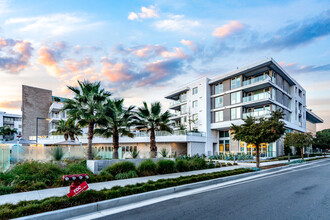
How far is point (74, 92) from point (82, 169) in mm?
8066

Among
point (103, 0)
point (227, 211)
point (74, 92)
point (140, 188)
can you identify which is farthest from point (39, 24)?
point (227, 211)

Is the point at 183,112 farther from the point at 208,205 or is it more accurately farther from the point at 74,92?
the point at 208,205

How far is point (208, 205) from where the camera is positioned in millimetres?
6902

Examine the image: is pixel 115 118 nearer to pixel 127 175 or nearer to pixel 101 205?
pixel 127 175

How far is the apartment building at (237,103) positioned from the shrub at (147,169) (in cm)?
2499

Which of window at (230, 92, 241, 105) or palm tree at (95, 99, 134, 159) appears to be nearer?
palm tree at (95, 99, 134, 159)

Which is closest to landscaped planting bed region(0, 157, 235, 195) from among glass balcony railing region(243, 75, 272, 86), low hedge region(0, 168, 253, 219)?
low hedge region(0, 168, 253, 219)

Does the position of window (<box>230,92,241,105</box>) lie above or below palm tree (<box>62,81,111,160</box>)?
above

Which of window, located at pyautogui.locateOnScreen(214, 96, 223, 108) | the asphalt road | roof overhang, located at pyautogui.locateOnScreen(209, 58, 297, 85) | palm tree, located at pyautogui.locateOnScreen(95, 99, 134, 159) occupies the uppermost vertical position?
roof overhang, located at pyautogui.locateOnScreen(209, 58, 297, 85)

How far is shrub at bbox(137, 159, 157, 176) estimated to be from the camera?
12.5 meters

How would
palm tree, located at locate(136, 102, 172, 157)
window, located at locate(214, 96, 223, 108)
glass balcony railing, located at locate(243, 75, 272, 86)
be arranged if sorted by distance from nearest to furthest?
1. palm tree, located at locate(136, 102, 172, 157)
2. glass balcony railing, located at locate(243, 75, 272, 86)
3. window, located at locate(214, 96, 223, 108)

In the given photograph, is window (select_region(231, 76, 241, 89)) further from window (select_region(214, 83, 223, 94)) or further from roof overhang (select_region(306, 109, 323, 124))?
roof overhang (select_region(306, 109, 323, 124))

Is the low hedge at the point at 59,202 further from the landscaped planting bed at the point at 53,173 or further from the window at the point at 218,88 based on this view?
the window at the point at 218,88

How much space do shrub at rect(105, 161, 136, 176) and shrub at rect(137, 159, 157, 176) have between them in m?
0.40
